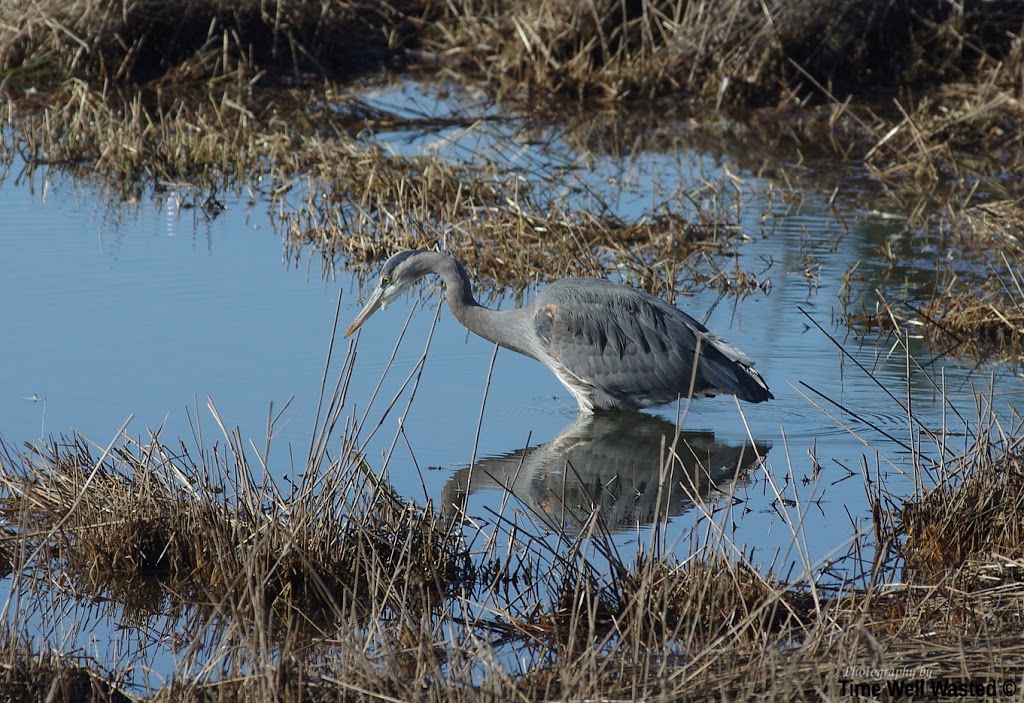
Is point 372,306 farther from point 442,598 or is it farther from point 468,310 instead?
point 442,598

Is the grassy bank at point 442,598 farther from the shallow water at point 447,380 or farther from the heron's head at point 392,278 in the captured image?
the heron's head at point 392,278

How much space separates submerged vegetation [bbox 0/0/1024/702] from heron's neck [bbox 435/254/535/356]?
1.41 meters

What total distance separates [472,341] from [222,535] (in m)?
3.83

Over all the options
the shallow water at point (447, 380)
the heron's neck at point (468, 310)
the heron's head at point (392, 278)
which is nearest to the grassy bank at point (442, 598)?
the shallow water at point (447, 380)

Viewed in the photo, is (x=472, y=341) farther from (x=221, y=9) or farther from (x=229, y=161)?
(x=221, y=9)

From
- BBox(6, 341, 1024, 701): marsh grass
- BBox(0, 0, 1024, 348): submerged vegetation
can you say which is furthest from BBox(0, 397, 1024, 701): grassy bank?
BBox(0, 0, 1024, 348): submerged vegetation

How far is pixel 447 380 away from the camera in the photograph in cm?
742

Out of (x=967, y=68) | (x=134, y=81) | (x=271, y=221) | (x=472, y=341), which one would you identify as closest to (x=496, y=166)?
(x=271, y=221)

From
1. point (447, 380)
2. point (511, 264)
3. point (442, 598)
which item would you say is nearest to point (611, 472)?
point (447, 380)

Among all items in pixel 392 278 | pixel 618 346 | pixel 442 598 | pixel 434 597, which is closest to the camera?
pixel 442 598

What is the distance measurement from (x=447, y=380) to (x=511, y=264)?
1809 millimetres

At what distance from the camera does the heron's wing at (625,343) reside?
23.6 feet

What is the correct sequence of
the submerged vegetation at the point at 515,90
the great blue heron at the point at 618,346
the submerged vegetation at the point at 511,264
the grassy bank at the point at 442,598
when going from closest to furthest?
the grassy bank at the point at 442,598 → the submerged vegetation at the point at 511,264 → the great blue heron at the point at 618,346 → the submerged vegetation at the point at 515,90

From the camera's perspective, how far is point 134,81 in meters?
14.0
